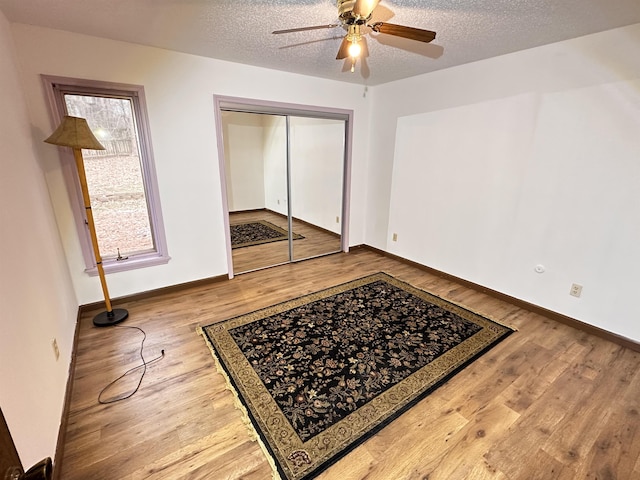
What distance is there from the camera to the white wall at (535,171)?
222 centimetres

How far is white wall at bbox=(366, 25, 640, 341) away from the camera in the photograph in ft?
7.27

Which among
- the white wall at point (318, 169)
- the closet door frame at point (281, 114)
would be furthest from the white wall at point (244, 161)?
the closet door frame at point (281, 114)

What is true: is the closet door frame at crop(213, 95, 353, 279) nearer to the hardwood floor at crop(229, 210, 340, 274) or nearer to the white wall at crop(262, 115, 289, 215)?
the hardwood floor at crop(229, 210, 340, 274)

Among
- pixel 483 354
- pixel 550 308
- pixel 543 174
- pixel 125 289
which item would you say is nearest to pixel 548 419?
pixel 483 354

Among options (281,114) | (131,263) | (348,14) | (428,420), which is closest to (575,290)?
(428,420)

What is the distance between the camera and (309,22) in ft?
6.83

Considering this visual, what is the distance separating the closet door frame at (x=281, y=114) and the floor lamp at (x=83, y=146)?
1.15 meters

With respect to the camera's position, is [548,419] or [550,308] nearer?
[548,419]

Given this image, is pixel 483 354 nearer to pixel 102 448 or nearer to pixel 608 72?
pixel 608 72

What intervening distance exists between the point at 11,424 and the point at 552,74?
3.96 m

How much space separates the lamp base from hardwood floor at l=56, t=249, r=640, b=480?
0.06 metres

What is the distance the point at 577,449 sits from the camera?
4.99 feet

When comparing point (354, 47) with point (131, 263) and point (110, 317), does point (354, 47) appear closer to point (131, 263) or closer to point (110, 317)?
point (131, 263)

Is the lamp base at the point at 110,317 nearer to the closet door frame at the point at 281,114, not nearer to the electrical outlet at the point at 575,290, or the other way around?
the closet door frame at the point at 281,114
